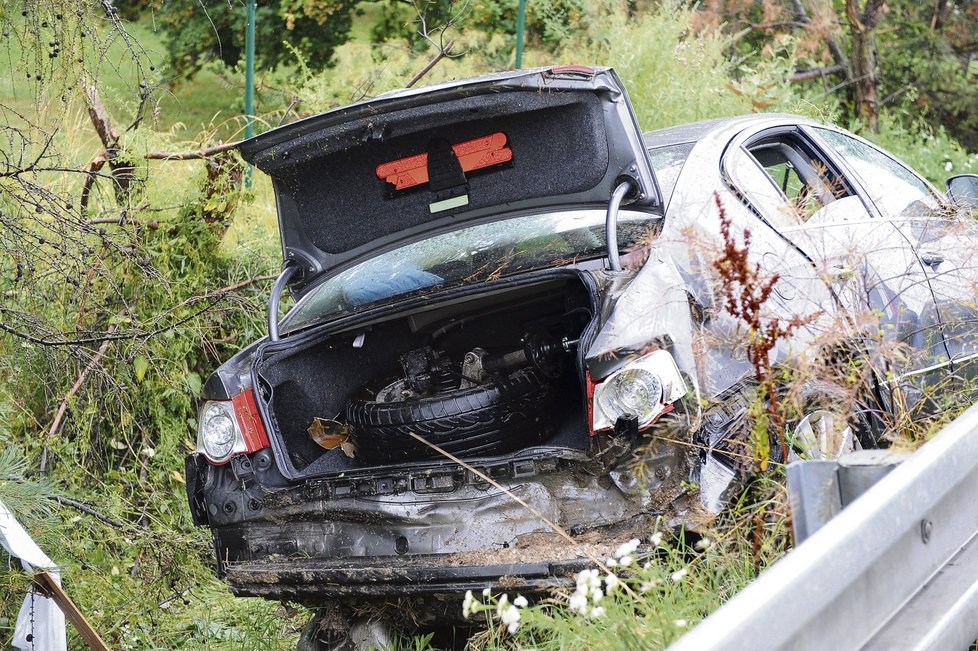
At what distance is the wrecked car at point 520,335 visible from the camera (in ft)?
10.8

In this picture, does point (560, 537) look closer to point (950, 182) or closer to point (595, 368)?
point (595, 368)

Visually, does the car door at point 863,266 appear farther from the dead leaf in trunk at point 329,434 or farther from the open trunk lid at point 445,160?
the dead leaf in trunk at point 329,434

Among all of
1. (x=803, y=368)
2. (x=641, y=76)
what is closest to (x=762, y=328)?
(x=803, y=368)

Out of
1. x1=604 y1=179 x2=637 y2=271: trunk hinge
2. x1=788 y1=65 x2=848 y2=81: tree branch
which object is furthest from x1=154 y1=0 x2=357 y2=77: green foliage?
x1=604 y1=179 x2=637 y2=271: trunk hinge

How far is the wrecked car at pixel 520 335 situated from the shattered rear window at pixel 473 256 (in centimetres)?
1

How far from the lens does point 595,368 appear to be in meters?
3.22

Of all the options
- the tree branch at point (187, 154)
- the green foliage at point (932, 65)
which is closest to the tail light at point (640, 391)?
the tree branch at point (187, 154)

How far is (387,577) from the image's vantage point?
3.35 meters

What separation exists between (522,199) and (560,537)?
4.71 feet

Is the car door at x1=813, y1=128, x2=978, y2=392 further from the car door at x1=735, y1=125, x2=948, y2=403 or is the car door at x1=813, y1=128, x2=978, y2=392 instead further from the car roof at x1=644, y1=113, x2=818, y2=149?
the car roof at x1=644, y1=113, x2=818, y2=149

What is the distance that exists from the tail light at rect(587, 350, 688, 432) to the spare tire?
69cm

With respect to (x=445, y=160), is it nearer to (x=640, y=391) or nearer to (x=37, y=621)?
(x=640, y=391)

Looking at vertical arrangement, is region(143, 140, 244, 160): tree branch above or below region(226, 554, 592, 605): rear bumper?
above

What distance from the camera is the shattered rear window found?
3918 millimetres
